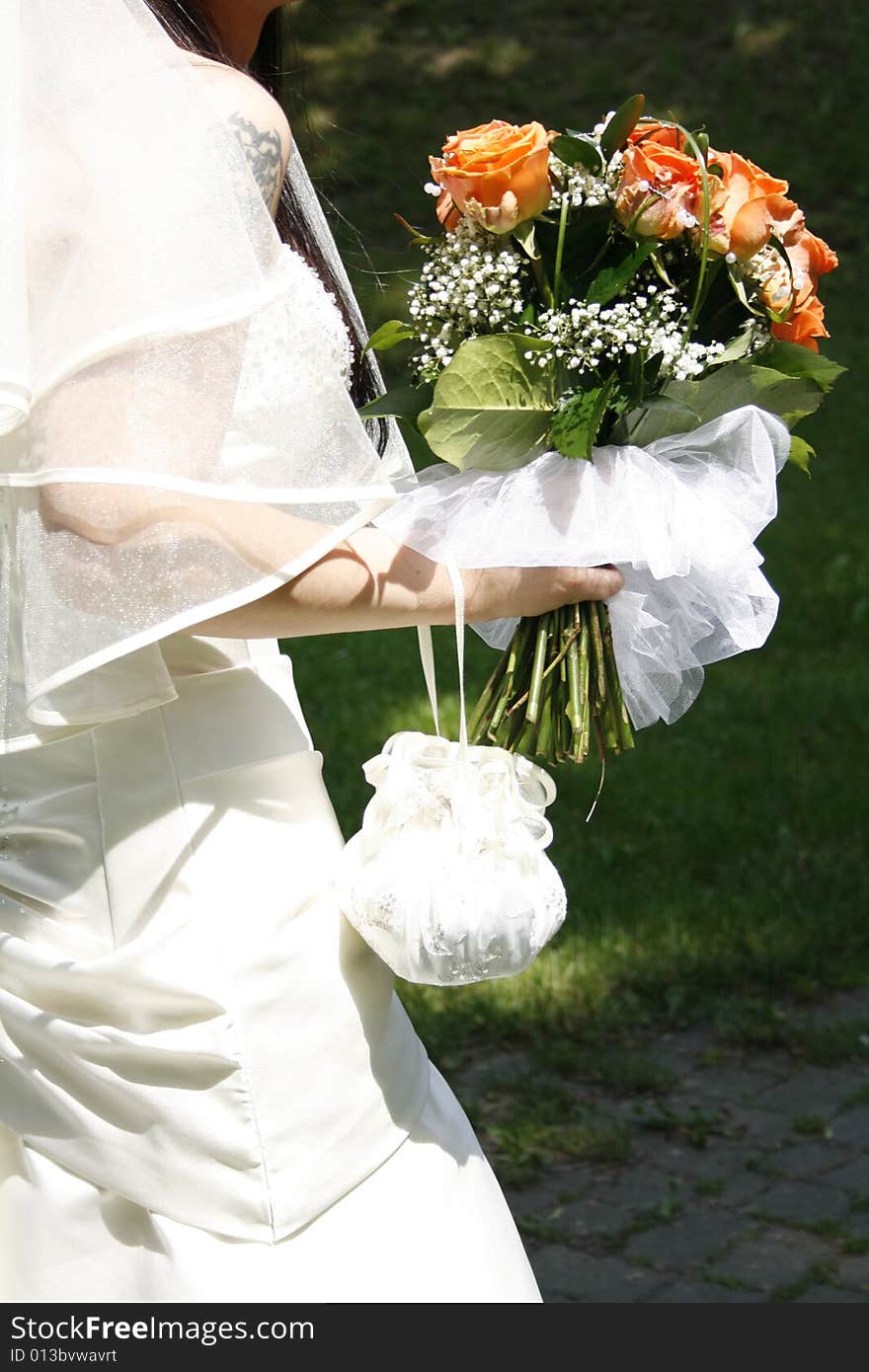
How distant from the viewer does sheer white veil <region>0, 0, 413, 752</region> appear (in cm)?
170

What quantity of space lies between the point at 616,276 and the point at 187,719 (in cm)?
74

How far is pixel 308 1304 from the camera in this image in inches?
76.5

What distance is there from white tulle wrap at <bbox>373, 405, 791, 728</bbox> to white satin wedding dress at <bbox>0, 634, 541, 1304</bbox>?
36cm

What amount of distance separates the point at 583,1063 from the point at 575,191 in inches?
115

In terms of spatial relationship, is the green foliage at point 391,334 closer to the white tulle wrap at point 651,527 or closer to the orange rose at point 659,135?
the white tulle wrap at point 651,527

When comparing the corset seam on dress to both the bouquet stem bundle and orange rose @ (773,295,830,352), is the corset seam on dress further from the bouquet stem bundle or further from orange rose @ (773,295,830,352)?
orange rose @ (773,295,830,352)

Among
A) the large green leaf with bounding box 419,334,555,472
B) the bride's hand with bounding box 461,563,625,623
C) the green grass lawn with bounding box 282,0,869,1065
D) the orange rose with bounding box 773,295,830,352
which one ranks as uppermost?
the orange rose with bounding box 773,295,830,352

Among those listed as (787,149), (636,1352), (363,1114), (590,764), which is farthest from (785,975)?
(787,149)

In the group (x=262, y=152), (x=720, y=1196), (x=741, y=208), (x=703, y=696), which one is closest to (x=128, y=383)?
(x=262, y=152)

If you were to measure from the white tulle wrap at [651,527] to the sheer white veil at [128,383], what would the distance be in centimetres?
17

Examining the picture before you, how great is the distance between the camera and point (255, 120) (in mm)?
1844

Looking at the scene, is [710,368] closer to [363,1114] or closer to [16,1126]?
[363,1114]

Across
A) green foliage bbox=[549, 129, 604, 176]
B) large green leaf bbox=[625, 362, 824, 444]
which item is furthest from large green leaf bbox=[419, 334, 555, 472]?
green foliage bbox=[549, 129, 604, 176]

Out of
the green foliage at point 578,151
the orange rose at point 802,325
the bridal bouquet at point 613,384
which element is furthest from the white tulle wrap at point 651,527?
the green foliage at point 578,151
